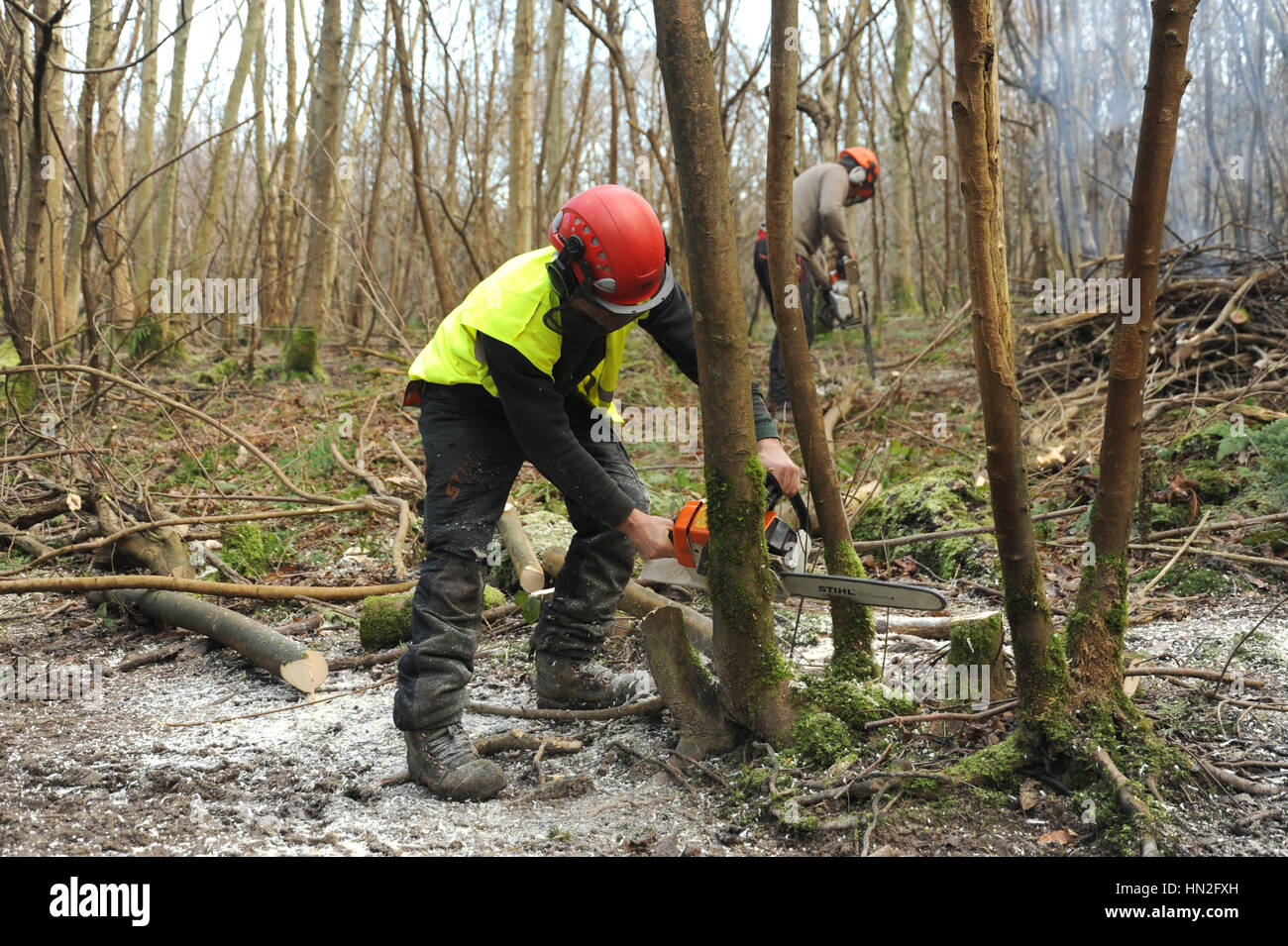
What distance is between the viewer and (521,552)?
14.1ft

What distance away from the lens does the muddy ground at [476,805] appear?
2.19 m

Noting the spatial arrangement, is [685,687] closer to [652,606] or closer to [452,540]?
[452,540]

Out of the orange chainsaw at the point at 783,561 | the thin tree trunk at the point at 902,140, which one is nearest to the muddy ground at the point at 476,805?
the orange chainsaw at the point at 783,561

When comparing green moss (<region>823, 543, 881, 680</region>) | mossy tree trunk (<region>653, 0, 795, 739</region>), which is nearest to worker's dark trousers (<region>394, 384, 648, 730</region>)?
mossy tree trunk (<region>653, 0, 795, 739</region>)

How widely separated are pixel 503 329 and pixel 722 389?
684 millimetres

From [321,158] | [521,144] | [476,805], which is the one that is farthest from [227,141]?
[476,805]

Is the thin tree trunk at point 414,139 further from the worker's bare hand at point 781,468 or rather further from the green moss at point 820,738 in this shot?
the green moss at point 820,738

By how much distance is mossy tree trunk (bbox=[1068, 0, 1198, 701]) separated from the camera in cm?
205

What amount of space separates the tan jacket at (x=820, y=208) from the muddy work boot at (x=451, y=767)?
5.31 m

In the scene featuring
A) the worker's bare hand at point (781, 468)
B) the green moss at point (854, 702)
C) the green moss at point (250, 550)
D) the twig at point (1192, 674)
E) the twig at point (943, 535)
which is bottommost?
the green moss at point (854, 702)

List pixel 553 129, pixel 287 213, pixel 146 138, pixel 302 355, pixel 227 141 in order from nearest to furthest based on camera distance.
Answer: pixel 302 355
pixel 287 213
pixel 146 138
pixel 227 141
pixel 553 129

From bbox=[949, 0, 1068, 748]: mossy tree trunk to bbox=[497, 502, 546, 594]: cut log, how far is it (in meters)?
2.25

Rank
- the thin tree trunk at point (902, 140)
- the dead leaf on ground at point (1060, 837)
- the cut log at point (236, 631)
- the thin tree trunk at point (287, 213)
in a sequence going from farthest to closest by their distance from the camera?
the thin tree trunk at point (902, 140)
the thin tree trunk at point (287, 213)
the cut log at point (236, 631)
the dead leaf on ground at point (1060, 837)
